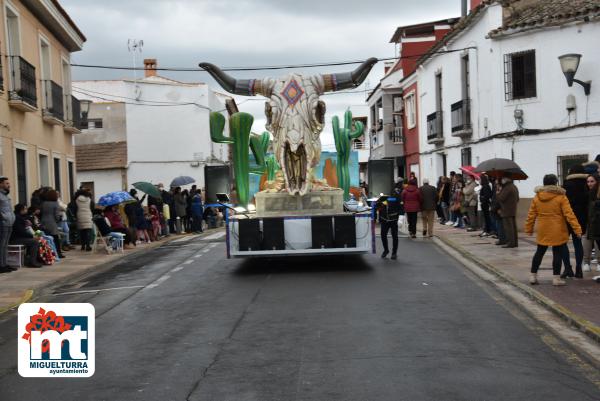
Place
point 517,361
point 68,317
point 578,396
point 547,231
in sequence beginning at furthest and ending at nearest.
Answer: point 547,231, point 517,361, point 68,317, point 578,396

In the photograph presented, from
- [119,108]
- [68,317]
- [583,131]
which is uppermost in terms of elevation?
[119,108]

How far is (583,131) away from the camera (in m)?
20.9

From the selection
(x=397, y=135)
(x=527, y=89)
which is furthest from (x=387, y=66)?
(x=527, y=89)

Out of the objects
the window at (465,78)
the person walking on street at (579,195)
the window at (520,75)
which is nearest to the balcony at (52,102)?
the window at (520,75)

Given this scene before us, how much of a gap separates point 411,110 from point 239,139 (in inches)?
974

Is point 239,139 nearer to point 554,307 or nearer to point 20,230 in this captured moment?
point 20,230

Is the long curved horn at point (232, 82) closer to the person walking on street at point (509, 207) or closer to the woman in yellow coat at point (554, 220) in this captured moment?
the woman in yellow coat at point (554, 220)

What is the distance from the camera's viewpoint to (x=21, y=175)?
20.4 meters

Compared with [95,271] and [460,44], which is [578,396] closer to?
[95,271]

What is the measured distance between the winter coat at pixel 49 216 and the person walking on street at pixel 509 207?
10.1m

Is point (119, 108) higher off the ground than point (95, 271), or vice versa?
point (119, 108)

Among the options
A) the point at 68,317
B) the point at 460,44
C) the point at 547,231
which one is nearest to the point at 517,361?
the point at 68,317

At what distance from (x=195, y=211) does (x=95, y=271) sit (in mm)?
10605

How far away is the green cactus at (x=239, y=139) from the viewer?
1391 centimetres
